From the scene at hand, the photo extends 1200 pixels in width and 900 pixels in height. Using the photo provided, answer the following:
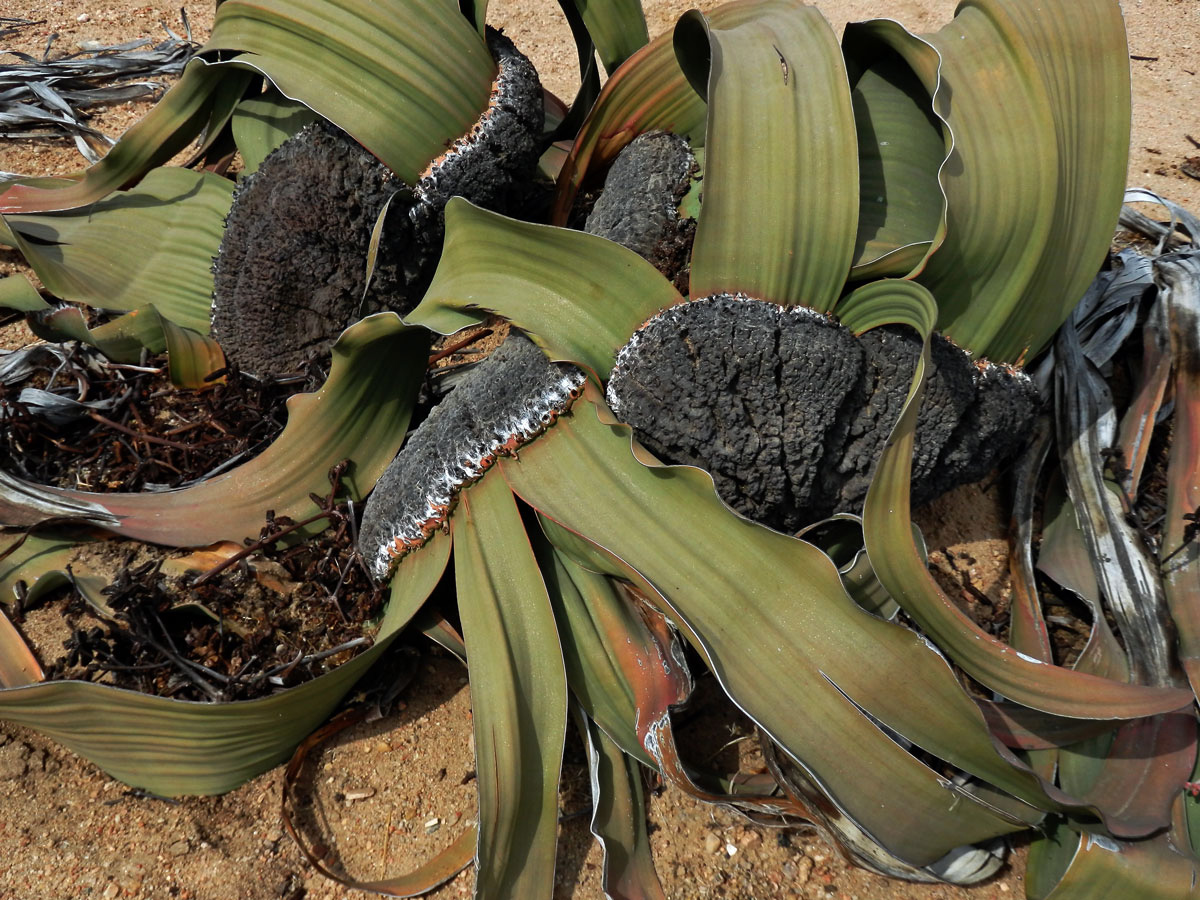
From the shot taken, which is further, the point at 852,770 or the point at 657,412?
the point at 657,412

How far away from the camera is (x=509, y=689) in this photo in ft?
3.08

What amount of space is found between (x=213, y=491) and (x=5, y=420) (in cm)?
39

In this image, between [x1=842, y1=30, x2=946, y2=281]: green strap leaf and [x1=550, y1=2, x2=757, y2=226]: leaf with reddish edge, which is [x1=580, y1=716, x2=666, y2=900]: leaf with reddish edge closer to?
[x1=842, y1=30, x2=946, y2=281]: green strap leaf

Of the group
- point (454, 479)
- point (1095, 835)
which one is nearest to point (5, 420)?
point (454, 479)

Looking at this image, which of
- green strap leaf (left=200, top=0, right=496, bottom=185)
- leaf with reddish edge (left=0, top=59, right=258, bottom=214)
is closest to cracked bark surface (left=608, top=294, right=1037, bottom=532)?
green strap leaf (left=200, top=0, right=496, bottom=185)

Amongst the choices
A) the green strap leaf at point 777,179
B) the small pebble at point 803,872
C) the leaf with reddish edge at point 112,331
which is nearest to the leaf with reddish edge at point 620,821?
the small pebble at point 803,872

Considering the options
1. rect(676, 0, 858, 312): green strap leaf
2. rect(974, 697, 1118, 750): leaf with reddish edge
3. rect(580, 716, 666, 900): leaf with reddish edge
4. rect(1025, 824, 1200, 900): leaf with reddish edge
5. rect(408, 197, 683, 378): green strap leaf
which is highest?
rect(676, 0, 858, 312): green strap leaf

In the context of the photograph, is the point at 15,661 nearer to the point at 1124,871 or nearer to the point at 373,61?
the point at 373,61

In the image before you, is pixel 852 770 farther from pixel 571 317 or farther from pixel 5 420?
pixel 5 420

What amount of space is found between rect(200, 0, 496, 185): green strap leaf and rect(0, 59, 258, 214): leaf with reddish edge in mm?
103

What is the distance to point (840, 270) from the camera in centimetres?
100

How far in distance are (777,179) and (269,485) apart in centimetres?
72

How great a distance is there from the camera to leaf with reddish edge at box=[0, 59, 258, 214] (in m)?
1.29

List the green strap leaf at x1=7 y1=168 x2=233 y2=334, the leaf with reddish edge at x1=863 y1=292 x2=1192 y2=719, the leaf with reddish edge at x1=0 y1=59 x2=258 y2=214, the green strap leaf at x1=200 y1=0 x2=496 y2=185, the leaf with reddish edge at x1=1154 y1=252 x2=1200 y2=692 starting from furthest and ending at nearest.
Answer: the green strap leaf at x1=7 y1=168 x2=233 y2=334
the leaf with reddish edge at x1=0 y1=59 x2=258 y2=214
the green strap leaf at x1=200 y1=0 x2=496 y2=185
the leaf with reddish edge at x1=1154 y1=252 x2=1200 y2=692
the leaf with reddish edge at x1=863 y1=292 x2=1192 y2=719
